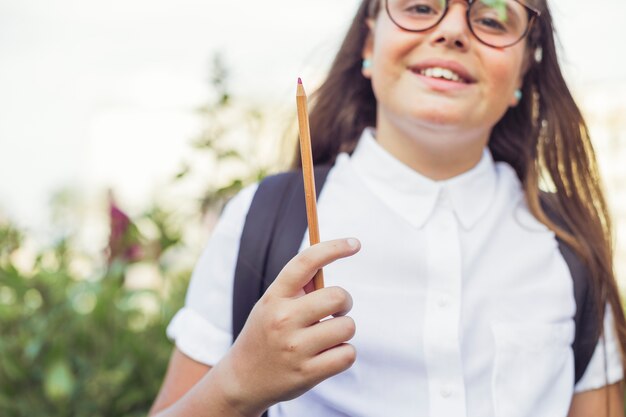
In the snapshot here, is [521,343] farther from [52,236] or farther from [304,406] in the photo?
→ [52,236]

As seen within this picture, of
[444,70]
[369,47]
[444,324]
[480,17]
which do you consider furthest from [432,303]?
[369,47]

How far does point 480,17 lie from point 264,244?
2.22 feet

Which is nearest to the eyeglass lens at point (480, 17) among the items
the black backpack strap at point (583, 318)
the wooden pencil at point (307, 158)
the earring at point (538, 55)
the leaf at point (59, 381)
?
the earring at point (538, 55)

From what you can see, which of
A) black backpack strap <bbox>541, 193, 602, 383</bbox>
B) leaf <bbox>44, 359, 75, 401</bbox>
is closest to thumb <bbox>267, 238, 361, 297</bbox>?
black backpack strap <bbox>541, 193, 602, 383</bbox>

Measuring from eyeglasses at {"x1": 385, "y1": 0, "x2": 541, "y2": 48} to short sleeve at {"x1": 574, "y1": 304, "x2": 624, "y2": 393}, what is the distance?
68 centimetres

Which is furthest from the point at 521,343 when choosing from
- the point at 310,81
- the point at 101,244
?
the point at 101,244

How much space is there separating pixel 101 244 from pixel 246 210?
1.20 metres

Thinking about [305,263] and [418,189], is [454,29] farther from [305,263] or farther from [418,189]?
[305,263]

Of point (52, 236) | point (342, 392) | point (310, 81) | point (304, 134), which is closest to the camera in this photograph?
point (304, 134)

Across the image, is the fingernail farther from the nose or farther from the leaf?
the leaf

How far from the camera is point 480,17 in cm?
164

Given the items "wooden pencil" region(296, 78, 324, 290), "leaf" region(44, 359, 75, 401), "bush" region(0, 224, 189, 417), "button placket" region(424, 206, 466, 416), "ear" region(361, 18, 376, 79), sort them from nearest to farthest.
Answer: "wooden pencil" region(296, 78, 324, 290) → "button placket" region(424, 206, 466, 416) → "ear" region(361, 18, 376, 79) → "leaf" region(44, 359, 75, 401) → "bush" region(0, 224, 189, 417)

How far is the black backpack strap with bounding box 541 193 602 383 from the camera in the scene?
1702 millimetres

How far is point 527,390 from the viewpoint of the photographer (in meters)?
1.58
